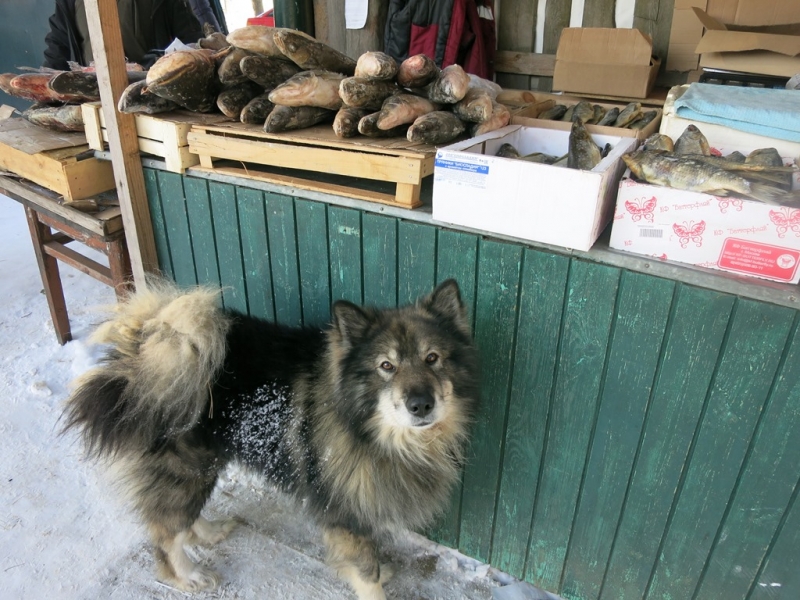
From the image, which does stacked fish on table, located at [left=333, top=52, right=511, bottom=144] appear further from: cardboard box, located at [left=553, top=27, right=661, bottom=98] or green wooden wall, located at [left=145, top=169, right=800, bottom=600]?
cardboard box, located at [left=553, top=27, right=661, bottom=98]

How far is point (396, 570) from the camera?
2486 millimetres

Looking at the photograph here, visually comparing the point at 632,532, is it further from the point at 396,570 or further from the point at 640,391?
the point at 396,570

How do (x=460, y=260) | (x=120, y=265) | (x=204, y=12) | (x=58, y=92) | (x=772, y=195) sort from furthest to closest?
(x=204, y=12) < (x=120, y=265) < (x=58, y=92) < (x=460, y=260) < (x=772, y=195)

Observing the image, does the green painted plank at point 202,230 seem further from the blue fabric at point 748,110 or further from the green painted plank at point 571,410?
the blue fabric at point 748,110

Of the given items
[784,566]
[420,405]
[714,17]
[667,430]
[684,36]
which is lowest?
[784,566]

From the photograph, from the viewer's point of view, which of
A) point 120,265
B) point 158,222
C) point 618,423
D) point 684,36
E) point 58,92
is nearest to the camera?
point 618,423

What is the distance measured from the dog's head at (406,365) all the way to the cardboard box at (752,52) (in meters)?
2.51

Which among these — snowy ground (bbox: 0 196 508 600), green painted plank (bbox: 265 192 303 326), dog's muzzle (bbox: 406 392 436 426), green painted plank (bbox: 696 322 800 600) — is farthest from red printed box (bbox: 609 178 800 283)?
snowy ground (bbox: 0 196 508 600)

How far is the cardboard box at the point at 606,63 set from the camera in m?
3.37

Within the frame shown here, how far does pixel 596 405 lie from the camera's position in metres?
1.91

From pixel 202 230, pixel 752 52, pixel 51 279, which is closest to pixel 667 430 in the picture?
pixel 202 230

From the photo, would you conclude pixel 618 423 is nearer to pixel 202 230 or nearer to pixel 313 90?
pixel 313 90

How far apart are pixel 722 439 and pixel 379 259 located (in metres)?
1.36

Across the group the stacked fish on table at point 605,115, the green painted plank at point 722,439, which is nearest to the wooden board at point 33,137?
the stacked fish on table at point 605,115
